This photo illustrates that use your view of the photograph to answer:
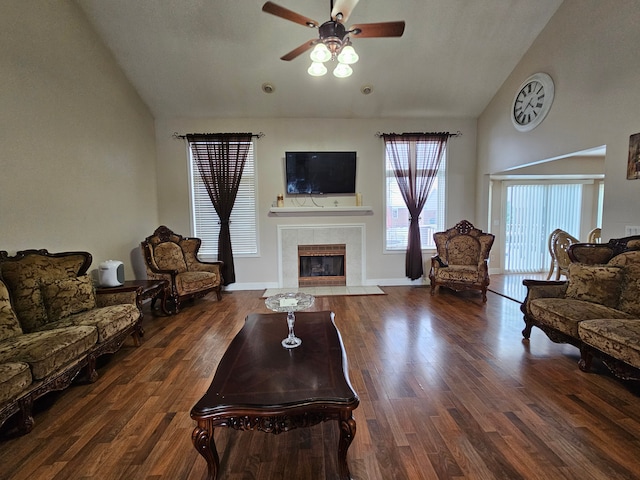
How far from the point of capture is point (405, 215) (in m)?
5.52

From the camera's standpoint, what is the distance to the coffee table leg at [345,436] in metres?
1.42

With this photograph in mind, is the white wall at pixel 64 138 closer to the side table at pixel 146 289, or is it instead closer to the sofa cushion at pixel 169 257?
the sofa cushion at pixel 169 257

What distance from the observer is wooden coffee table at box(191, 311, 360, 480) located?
1382 millimetres

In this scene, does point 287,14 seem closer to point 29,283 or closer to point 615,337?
point 29,283

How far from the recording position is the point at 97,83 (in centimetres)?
382

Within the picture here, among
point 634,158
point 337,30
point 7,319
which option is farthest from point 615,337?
point 7,319

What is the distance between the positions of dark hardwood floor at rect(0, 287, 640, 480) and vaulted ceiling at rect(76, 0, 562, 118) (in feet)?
12.8

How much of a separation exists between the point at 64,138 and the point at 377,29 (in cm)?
357

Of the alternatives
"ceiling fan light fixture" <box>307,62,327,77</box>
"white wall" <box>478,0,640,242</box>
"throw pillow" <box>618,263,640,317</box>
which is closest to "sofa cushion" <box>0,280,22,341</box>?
"ceiling fan light fixture" <box>307,62,327,77</box>

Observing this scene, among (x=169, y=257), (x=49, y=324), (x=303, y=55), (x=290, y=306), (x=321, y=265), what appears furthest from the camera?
(x=321, y=265)

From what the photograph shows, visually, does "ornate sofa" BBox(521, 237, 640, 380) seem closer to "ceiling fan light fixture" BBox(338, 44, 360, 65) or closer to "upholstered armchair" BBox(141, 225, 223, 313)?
"ceiling fan light fixture" BBox(338, 44, 360, 65)

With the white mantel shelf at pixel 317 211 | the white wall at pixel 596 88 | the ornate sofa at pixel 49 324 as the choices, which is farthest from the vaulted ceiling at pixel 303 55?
the ornate sofa at pixel 49 324

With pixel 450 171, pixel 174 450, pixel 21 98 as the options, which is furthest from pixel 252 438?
pixel 450 171

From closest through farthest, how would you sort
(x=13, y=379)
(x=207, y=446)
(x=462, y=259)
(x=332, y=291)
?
(x=207, y=446)
(x=13, y=379)
(x=462, y=259)
(x=332, y=291)
